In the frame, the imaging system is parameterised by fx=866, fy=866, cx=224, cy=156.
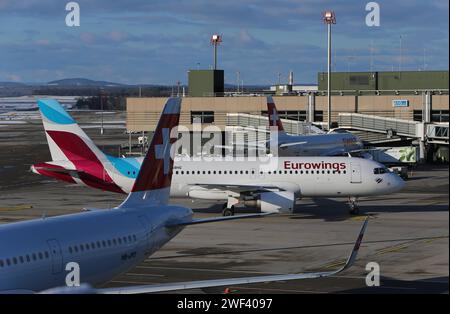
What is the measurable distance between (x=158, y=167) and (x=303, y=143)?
59026 millimetres

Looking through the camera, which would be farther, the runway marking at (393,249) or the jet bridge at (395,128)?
the jet bridge at (395,128)

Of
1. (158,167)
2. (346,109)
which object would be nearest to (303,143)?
(346,109)

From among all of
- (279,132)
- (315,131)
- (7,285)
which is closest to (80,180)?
(7,285)

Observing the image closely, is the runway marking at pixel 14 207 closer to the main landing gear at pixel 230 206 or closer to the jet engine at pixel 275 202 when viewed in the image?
the main landing gear at pixel 230 206

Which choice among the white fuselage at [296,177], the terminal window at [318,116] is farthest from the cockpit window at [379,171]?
the terminal window at [318,116]

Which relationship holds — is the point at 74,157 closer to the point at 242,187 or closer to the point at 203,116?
the point at 242,187

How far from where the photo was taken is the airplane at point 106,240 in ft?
82.9

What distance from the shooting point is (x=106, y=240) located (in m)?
29.9

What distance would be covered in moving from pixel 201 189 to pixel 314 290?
26.3 meters

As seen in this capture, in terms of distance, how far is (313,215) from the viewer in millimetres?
60156

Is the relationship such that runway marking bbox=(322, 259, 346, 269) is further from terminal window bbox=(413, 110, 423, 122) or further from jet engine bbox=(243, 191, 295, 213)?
terminal window bbox=(413, 110, 423, 122)

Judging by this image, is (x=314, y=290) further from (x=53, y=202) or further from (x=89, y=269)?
(x=53, y=202)

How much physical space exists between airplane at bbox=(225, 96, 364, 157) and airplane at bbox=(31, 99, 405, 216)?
3107 centimetres

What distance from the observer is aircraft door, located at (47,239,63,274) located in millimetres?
27172
